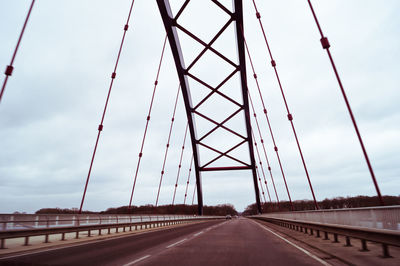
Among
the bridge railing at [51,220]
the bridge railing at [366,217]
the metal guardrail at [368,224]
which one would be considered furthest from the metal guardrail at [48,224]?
the bridge railing at [366,217]

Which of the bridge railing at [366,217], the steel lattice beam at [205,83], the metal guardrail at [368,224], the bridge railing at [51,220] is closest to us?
the metal guardrail at [368,224]

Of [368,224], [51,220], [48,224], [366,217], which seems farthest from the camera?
[51,220]

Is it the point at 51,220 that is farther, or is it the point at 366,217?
the point at 51,220

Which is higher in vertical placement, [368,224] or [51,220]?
[51,220]

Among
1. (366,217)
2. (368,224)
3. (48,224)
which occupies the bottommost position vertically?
(368,224)

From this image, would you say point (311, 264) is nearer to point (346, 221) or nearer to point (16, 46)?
point (346, 221)

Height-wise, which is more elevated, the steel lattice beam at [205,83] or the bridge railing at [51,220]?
the steel lattice beam at [205,83]

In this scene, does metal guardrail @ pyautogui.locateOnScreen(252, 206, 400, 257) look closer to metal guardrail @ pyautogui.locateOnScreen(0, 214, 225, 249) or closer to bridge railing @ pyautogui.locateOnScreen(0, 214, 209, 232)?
metal guardrail @ pyautogui.locateOnScreen(0, 214, 225, 249)

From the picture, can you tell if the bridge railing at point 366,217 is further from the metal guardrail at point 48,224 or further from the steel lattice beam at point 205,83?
the steel lattice beam at point 205,83

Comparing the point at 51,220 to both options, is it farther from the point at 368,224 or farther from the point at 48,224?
the point at 368,224

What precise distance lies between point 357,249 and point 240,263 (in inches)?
148

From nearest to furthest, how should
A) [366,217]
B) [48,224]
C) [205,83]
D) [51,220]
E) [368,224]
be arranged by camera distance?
[368,224] → [366,217] → [48,224] → [51,220] → [205,83]

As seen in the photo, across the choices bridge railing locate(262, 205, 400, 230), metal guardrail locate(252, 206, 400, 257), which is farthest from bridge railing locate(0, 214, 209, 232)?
bridge railing locate(262, 205, 400, 230)

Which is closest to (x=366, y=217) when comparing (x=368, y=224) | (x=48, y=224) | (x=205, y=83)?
(x=368, y=224)
